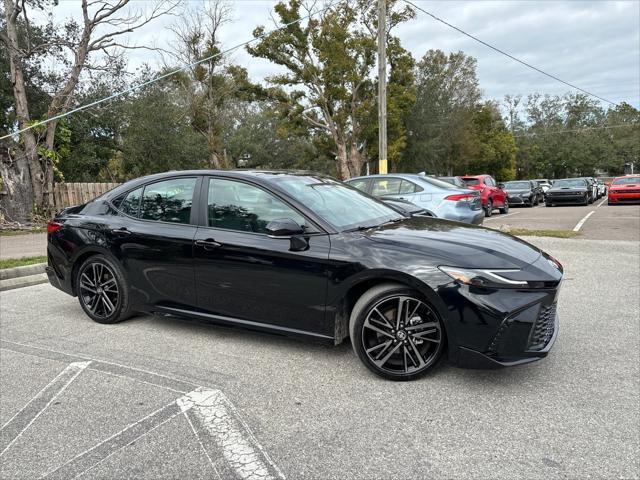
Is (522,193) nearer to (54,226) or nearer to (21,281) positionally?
(21,281)

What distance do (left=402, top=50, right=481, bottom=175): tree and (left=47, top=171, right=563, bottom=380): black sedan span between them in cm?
3710

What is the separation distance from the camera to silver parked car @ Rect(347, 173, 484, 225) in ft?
30.6

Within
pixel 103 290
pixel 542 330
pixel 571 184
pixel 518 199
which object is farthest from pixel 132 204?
pixel 571 184

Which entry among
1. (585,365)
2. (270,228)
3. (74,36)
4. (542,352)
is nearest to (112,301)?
(270,228)

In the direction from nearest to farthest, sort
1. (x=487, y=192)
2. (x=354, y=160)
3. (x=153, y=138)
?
(x=487, y=192), (x=153, y=138), (x=354, y=160)

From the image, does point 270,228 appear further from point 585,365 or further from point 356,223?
point 585,365

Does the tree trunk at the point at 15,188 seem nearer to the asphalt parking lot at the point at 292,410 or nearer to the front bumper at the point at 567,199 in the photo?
the asphalt parking lot at the point at 292,410

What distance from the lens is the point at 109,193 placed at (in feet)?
16.1

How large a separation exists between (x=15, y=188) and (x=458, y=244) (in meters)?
15.2

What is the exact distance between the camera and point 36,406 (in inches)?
123

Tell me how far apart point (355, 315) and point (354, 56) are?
30349 millimetres

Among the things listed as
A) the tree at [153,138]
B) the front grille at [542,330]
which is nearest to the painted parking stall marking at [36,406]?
the front grille at [542,330]

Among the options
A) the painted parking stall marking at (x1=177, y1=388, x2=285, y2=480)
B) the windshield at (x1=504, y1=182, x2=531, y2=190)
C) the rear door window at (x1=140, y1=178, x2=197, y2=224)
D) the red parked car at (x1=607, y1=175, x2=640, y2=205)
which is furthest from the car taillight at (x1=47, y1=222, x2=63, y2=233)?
the windshield at (x1=504, y1=182, x2=531, y2=190)

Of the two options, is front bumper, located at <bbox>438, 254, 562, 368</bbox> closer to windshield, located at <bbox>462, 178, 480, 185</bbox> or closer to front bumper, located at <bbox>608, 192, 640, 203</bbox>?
windshield, located at <bbox>462, 178, 480, 185</bbox>
